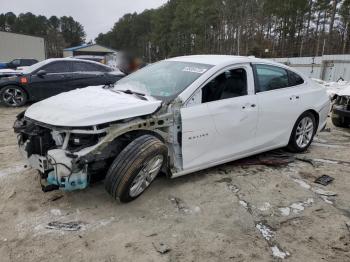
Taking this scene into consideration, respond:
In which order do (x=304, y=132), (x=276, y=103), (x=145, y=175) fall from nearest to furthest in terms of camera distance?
1. (x=145, y=175)
2. (x=276, y=103)
3. (x=304, y=132)

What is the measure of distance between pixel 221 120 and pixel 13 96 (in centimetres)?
780

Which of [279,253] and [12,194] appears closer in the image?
[279,253]

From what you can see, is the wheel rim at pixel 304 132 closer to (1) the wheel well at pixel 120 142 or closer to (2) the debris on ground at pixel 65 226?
(1) the wheel well at pixel 120 142

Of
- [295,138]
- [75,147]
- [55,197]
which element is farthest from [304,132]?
[55,197]

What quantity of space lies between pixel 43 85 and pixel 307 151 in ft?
24.3

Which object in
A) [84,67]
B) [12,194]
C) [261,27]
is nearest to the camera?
[12,194]

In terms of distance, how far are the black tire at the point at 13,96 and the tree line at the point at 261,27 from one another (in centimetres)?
2568

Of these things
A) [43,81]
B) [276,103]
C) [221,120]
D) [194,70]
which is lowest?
[43,81]

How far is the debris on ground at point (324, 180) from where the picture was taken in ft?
14.4

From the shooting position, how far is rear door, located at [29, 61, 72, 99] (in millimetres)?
9509

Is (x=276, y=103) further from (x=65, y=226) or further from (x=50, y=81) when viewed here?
(x=50, y=81)

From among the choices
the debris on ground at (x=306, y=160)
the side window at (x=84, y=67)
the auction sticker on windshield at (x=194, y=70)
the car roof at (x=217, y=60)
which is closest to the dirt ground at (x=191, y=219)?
the debris on ground at (x=306, y=160)

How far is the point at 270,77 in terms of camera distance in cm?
479

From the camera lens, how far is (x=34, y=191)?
3889mm
